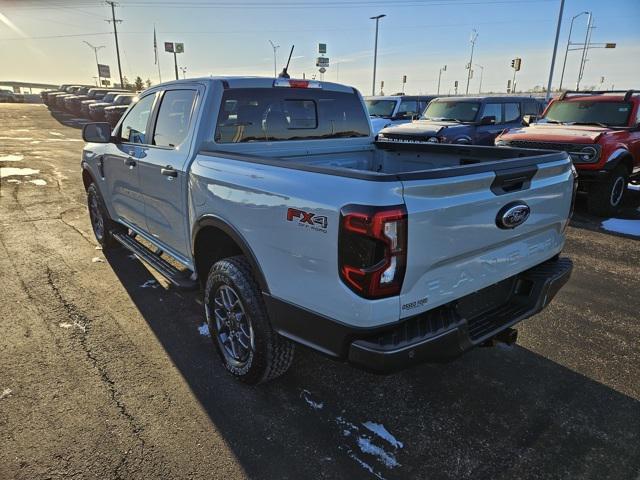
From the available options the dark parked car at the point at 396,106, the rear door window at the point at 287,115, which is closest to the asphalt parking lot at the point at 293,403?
the rear door window at the point at 287,115

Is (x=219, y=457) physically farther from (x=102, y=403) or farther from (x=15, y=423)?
(x=15, y=423)

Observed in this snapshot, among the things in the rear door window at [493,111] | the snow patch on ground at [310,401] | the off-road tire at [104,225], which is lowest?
the snow patch on ground at [310,401]

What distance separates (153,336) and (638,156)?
853cm

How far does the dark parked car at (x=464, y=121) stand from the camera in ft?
34.3

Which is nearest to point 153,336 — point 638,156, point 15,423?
point 15,423

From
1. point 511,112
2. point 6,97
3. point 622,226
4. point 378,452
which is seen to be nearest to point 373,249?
point 378,452

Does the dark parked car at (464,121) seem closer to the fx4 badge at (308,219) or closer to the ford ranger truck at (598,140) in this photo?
the ford ranger truck at (598,140)

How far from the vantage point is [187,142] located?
340 centimetres

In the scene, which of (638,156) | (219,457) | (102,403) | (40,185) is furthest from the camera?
(40,185)

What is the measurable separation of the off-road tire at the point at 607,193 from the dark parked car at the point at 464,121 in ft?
10.4

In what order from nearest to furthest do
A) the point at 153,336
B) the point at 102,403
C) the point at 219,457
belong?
the point at 219,457
the point at 102,403
the point at 153,336

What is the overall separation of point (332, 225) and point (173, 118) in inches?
91.3

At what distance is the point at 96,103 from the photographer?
1064 inches

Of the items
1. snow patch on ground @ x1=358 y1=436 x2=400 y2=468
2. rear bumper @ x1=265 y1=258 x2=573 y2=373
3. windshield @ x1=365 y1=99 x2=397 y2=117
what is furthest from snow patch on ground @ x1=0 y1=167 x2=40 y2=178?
snow patch on ground @ x1=358 y1=436 x2=400 y2=468
